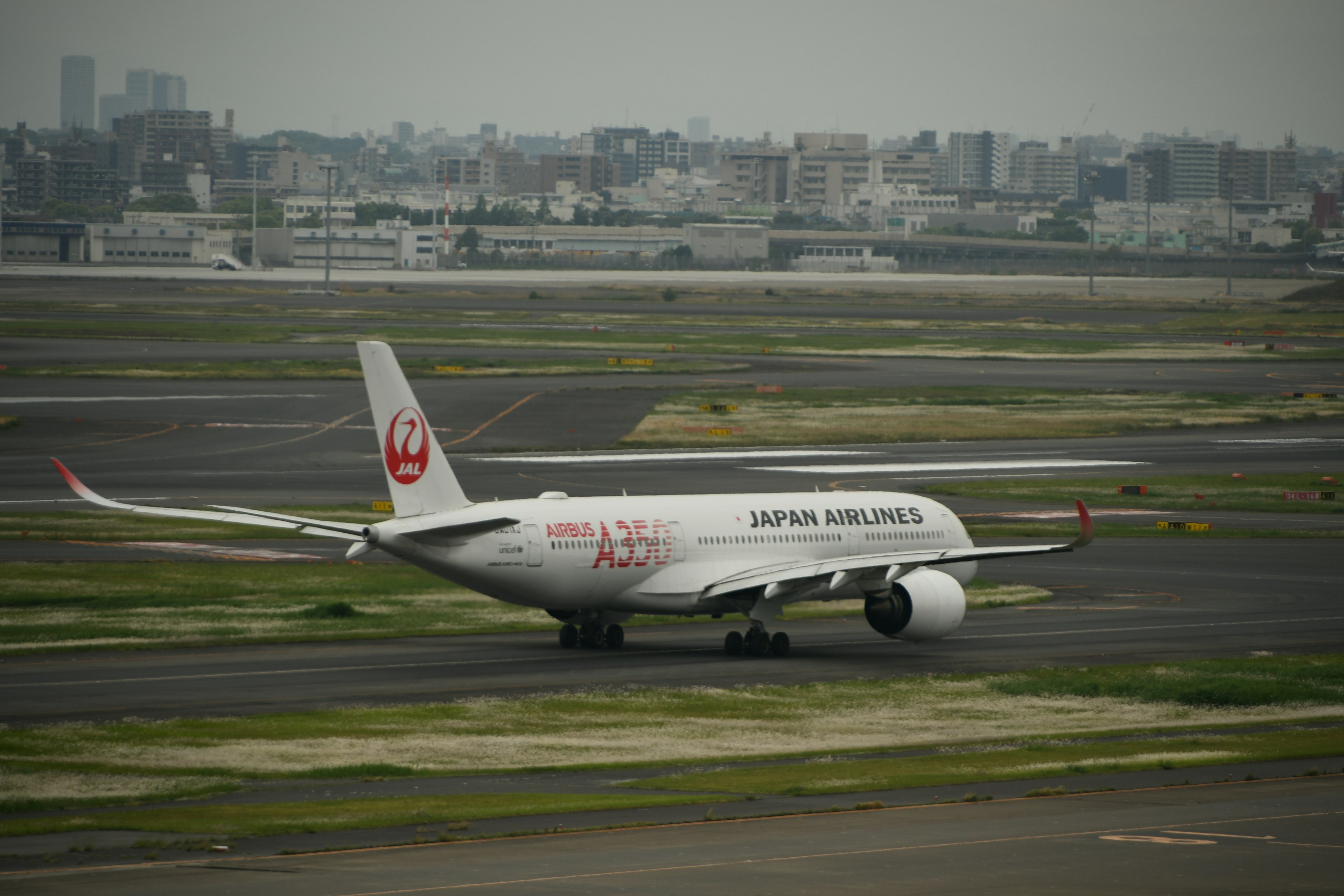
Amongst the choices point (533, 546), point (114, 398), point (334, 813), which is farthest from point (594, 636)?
point (114, 398)

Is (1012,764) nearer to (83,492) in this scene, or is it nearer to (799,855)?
(799,855)

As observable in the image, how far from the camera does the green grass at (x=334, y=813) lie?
25.7 metres

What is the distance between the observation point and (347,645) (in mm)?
45812

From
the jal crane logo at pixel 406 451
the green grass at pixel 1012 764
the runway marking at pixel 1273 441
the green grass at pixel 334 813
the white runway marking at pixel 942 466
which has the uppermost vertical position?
the jal crane logo at pixel 406 451

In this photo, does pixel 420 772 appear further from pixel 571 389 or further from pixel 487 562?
pixel 571 389

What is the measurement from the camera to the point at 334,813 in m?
27.0

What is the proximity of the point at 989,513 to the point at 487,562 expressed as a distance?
115ft

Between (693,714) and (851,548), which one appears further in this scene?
(851,548)

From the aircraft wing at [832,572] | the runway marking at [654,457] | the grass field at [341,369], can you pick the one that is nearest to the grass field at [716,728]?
the aircraft wing at [832,572]

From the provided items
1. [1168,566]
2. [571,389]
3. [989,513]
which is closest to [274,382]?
[571,389]

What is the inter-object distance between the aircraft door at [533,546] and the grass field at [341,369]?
78.5 meters

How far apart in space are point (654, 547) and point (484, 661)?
5.56 meters

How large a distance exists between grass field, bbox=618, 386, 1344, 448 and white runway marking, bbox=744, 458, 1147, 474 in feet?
30.2

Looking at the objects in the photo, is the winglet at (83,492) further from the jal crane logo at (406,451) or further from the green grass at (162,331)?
the green grass at (162,331)
